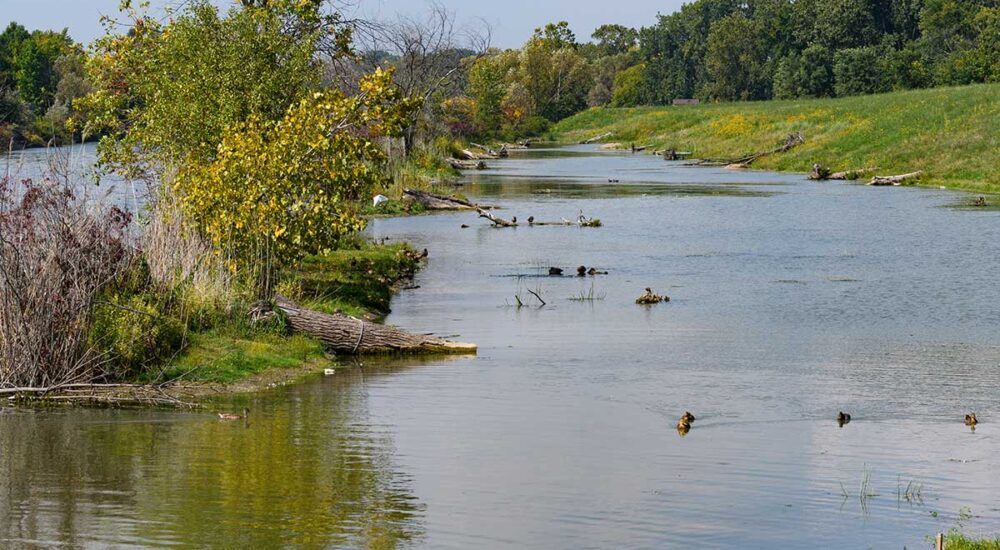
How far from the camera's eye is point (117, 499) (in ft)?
38.3

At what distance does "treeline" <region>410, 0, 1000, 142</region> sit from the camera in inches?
4749

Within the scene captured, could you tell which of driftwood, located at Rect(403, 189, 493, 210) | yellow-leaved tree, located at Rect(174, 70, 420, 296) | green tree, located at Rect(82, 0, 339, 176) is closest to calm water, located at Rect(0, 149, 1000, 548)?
yellow-leaved tree, located at Rect(174, 70, 420, 296)

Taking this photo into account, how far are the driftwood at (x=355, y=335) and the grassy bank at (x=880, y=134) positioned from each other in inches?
1614

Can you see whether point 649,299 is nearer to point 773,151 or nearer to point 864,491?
point 864,491

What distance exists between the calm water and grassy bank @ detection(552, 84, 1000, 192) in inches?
1373

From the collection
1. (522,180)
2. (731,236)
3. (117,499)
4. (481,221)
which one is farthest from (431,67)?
(117,499)

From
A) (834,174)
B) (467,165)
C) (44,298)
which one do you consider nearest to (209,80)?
(44,298)

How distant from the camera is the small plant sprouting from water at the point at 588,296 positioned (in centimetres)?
2653

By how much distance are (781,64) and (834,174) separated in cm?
8008

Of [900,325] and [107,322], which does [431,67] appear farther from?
[107,322]

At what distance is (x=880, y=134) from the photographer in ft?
245

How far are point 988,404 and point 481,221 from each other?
2802 cm

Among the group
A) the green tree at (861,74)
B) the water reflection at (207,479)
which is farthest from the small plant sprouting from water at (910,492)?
the green tree at (861,74)

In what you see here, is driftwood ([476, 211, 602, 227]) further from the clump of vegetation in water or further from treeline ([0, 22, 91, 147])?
treeline ([0, 22, 91, 147])
